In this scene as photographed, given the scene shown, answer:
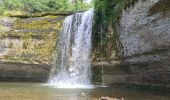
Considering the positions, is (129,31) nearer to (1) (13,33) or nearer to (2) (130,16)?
(2) (130,16)

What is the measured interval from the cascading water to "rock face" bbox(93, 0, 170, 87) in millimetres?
2079

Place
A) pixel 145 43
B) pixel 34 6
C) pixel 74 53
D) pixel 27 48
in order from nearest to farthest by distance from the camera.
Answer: pixel 145 43 < pixel 74 53 < pixel 27 48 < pixel 34 6

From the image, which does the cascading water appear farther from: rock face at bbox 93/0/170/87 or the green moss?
rock face at bbox 93/0/170/87

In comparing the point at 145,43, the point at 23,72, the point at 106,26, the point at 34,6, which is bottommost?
the point at 23,72

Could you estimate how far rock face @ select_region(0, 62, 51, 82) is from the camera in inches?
727

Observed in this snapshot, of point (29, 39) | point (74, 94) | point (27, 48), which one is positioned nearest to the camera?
point (74, 94)

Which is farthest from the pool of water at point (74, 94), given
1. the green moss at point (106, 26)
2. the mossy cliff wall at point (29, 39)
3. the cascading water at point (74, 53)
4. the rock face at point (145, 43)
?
the mossy cliff wall at point (29, 39)

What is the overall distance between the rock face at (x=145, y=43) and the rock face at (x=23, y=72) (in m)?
4.62

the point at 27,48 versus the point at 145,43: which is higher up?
the point at 27,48

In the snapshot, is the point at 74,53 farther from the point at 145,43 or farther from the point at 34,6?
the point at 34,6

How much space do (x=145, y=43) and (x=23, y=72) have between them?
8.48 m

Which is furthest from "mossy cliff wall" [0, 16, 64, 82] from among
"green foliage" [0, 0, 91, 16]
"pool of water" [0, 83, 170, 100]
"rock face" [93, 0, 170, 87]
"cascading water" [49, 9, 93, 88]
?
"green foliage" [0, 0, 91, 16]

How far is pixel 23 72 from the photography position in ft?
61.9

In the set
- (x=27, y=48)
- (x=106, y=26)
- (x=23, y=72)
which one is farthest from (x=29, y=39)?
(x=106, y=26)
